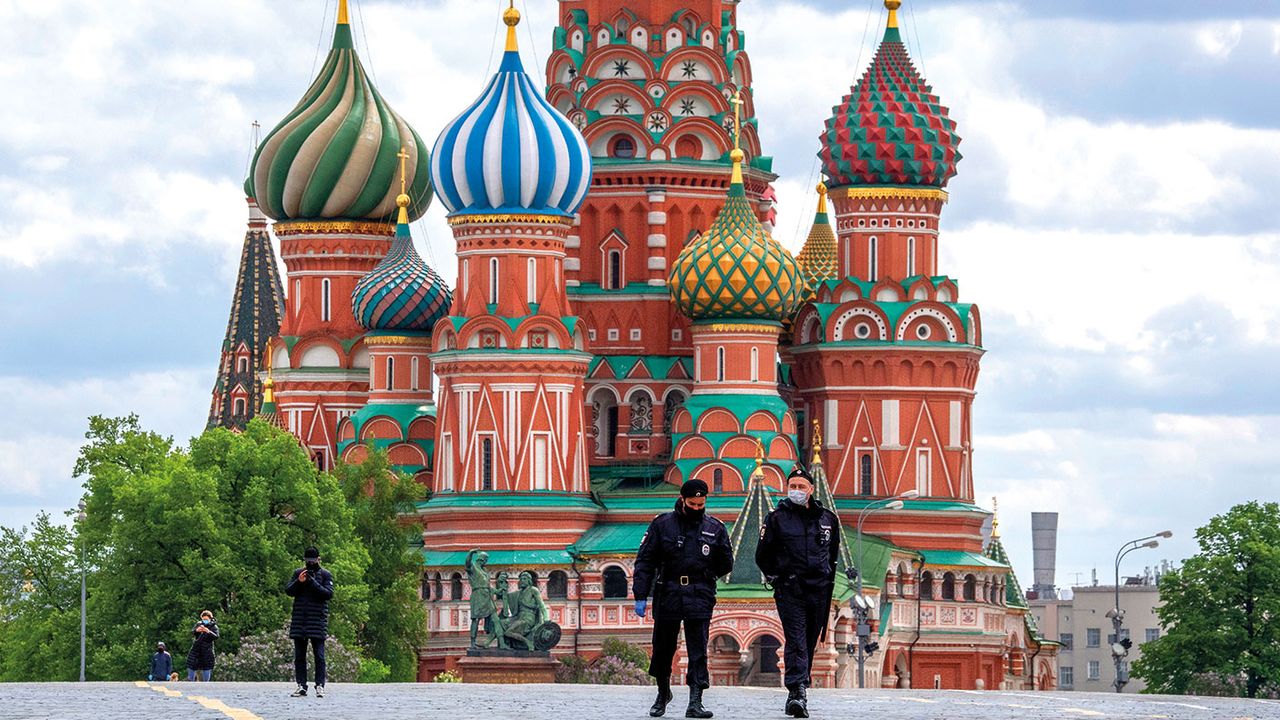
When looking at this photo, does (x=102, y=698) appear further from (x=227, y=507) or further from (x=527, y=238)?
(x=527, y=238)

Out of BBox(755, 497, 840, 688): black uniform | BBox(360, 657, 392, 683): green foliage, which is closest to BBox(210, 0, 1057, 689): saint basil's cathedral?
BBox(360, 657, 392, 683): green foliage

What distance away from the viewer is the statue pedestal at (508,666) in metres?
72.5

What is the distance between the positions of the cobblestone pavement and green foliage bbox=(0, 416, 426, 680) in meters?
26.3

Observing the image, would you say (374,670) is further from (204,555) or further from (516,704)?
(516,704)

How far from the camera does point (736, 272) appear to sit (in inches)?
3140

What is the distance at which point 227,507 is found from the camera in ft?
234

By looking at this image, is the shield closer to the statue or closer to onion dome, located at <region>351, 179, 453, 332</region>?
the statue

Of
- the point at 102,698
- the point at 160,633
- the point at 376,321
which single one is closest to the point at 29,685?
the point at 102,698

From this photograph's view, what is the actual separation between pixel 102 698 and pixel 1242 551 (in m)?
52.0

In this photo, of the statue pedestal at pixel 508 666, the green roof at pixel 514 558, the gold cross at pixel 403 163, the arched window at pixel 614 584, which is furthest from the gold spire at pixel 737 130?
the statue pedestal at pixel 508 666

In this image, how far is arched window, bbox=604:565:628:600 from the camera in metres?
79.7

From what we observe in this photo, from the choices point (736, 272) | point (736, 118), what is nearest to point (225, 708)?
point (736, 272)

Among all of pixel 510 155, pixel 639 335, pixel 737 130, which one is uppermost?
pixel 737 130

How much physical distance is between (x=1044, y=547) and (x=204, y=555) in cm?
7756
